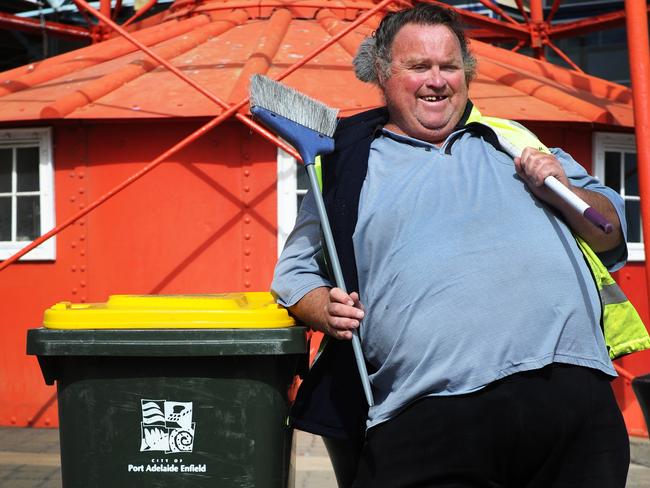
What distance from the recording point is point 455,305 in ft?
7.90

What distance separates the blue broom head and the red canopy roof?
11.3ft

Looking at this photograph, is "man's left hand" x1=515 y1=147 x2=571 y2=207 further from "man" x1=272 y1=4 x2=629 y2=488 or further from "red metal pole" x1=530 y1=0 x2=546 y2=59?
"red metal pole" x1=530 y1=0 x2=546 y2=59

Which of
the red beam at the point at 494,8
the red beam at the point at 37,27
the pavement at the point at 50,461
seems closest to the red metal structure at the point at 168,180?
the pavement at the point at 50,461

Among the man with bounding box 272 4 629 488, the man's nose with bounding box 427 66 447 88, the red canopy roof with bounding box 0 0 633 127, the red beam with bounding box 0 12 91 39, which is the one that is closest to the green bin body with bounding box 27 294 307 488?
the man with bounding box 272 4 629 488

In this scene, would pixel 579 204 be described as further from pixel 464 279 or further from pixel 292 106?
pixel 292 106

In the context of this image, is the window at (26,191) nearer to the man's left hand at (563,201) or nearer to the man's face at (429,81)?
the man's face at (429,81)

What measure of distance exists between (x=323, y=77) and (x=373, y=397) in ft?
14.4

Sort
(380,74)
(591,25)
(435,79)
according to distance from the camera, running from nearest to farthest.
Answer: (435,79), (380,74), (591,25)

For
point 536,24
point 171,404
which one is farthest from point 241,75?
point 536,24

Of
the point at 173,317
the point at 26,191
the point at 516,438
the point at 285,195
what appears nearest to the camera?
the point at 516,438

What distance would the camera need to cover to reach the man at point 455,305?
2.38 meters

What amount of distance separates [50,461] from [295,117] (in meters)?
3.72

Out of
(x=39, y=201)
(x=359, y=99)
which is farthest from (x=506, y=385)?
(x=39, y=201)

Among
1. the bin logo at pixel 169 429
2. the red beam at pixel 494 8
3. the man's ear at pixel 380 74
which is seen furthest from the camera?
the red beam at pixel 494 8
